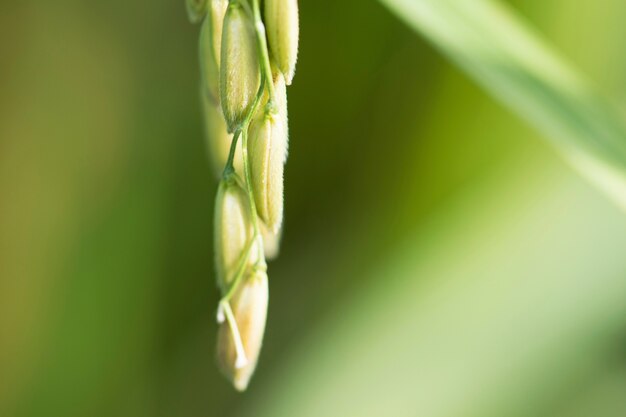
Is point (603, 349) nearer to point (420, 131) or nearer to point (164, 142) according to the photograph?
point (420, 131)

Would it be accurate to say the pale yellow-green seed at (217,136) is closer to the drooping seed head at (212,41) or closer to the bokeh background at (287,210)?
the drooping seed head at (212,41)

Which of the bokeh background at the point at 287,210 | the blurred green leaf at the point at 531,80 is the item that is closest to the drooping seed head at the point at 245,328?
the blurred green leaf at the point at 531,80

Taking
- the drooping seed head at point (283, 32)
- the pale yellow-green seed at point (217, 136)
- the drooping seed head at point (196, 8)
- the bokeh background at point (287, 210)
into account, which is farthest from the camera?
the bokeh background at point (287, 210)

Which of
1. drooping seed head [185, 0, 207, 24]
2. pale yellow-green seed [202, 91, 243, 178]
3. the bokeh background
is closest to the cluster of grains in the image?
drooping seed head [185, 0, 207, 24]

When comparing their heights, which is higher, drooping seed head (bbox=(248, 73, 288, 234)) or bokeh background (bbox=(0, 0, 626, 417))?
drooping seed head (bbox=(248, 73, 288, 234))

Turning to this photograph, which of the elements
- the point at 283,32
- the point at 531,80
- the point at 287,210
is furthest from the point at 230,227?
the point at 287,210

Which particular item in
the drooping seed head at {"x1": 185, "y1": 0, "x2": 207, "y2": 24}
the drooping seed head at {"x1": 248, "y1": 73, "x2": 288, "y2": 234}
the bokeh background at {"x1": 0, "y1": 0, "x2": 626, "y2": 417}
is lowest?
the bokeh background at {"x1": 0, "y1": 0, "x2": 626, "y2": 417}

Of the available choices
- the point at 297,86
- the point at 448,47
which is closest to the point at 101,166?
the point at 297,86

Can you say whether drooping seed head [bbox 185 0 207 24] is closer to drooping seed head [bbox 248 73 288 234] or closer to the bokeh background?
drooping seed head [bbox 248 73 288 234]
